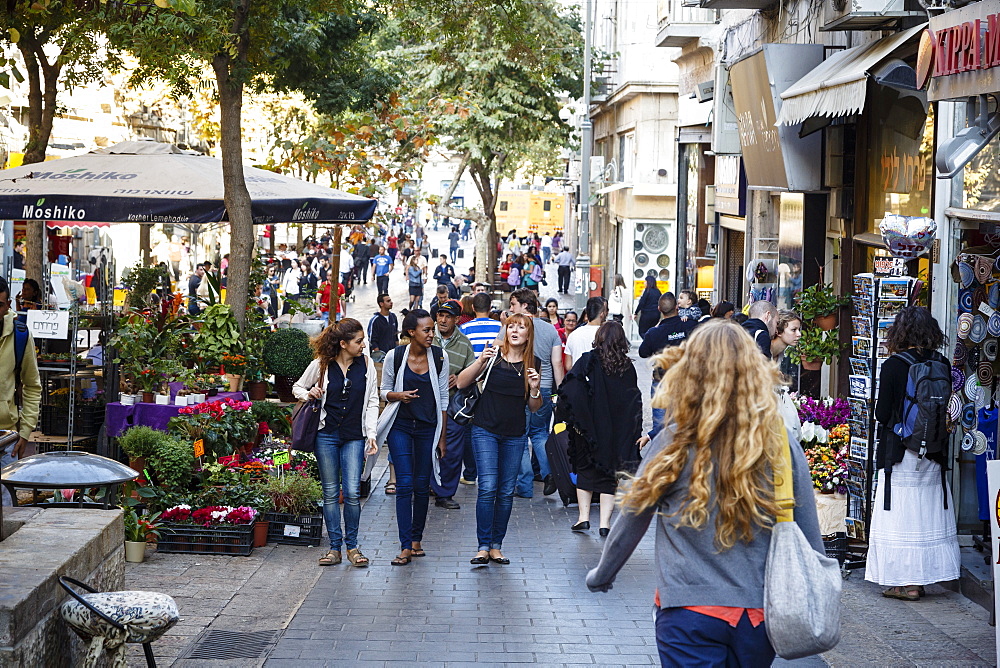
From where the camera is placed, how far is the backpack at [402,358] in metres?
8.48

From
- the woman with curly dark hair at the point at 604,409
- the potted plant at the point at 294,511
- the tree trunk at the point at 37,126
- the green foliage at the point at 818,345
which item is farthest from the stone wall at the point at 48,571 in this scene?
the tree trunk at the point at 37,126

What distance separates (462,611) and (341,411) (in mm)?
1660

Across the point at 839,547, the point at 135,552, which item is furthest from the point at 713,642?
the point at 135,552

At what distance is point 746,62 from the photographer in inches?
552

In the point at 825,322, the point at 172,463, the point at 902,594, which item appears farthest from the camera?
the point at 825,322

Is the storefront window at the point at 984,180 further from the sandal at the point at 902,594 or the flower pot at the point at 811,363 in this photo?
the sandal at the point at 902,594

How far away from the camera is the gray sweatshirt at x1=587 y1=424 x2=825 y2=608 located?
3576mm

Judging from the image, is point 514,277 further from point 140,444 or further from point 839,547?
point 839,547

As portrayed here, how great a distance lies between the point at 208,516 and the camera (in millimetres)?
8672

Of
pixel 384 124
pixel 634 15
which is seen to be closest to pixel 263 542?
pixel 384 124

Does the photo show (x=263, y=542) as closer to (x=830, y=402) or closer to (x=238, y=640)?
(x=238, y=640)

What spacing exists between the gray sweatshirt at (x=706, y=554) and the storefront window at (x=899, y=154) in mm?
6917

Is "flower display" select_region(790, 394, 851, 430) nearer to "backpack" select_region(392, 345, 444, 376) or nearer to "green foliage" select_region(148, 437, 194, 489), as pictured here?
"backpack" select_region(392, 345, 444, 376)

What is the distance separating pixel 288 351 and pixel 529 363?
16.4 feet
